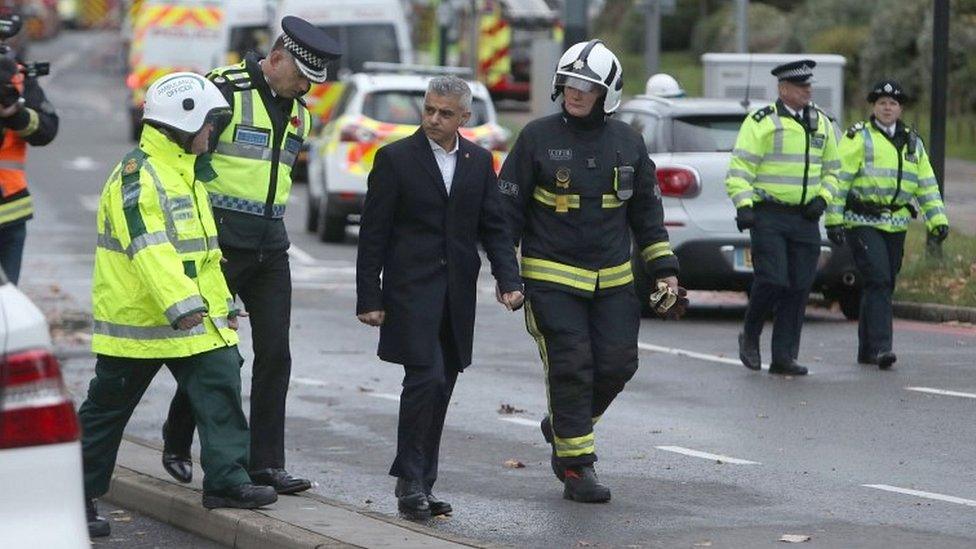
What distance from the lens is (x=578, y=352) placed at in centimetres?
850

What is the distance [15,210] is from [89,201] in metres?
17.9

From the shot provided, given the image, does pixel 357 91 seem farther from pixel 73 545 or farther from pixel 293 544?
pixel 73 545

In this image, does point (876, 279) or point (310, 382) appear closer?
point (310, 382)

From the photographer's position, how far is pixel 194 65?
140 ft

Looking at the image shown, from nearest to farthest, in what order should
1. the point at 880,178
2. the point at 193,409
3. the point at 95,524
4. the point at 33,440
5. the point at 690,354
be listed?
the point at 33,440, the point at 193,409, the point at 95,524, the point at 880,178, the point at 690,354

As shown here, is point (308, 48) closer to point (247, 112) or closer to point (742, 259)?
point (247, 112)

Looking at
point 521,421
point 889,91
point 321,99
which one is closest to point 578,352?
point 521,421

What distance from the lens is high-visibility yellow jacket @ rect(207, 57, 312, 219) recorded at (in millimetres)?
8203

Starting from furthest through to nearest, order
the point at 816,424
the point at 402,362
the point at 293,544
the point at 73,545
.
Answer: the point at 816,424 < the point at 402,362 < the point at 293,544 < the point at 73,545

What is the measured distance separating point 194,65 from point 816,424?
33120 millimetres

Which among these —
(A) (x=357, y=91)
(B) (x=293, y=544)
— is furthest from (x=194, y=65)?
(B) (x=293, y=544)

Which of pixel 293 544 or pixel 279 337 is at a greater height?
pixel 279 337

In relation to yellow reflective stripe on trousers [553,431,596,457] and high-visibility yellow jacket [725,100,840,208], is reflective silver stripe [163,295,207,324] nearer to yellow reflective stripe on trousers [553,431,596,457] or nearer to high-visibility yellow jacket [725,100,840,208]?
yellow reflective stripe on trousers [553,431,596,457]

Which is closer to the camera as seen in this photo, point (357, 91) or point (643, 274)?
point (643, 274)
